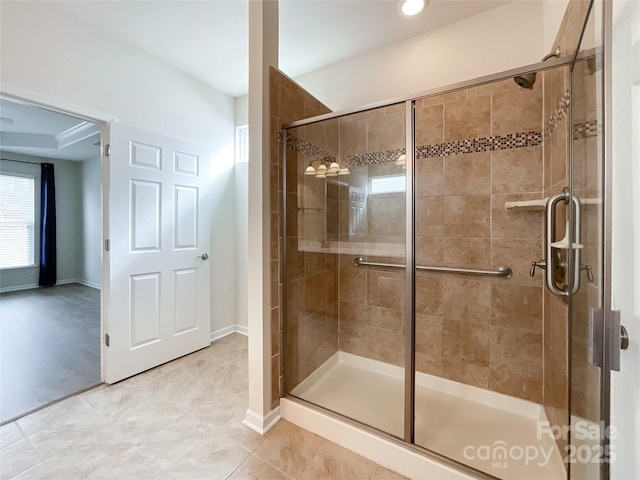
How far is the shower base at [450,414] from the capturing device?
1.37 meters

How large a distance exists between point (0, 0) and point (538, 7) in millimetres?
3388

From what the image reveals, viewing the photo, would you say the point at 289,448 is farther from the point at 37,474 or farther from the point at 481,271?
the point at 481,271

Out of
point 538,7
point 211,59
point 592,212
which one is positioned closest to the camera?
point 592,212

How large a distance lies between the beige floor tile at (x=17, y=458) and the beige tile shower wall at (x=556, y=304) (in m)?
2.56

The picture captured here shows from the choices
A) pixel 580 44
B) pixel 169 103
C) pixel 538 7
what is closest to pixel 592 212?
pixel 580 44

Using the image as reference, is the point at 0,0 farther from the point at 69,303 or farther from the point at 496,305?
the point at 69,303

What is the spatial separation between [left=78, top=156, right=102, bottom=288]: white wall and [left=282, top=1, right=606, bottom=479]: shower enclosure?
5392 millimetres

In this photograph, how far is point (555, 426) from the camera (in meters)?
1.45

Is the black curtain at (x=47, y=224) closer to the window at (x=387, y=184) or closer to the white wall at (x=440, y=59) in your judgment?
the white wall at (x=440, y=59)

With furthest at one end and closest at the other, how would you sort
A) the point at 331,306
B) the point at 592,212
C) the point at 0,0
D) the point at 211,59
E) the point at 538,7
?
the point at 211,59
the point at 331,306
the point at 538,7
the point at 0,0
the point at 592,212

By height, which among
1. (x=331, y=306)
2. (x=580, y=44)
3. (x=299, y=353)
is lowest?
(x=299, y=353)

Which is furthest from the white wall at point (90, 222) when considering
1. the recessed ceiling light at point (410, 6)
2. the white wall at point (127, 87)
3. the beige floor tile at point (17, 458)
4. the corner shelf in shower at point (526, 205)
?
the corner shelf in shower at point (526, 205)

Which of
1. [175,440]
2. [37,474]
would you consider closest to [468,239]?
[175,440]

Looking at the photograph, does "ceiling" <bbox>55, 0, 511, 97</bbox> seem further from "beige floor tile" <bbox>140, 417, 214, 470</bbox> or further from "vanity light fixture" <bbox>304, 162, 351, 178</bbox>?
"beige floor tile" <bbox>140, 417, 214, 470</bbox>
